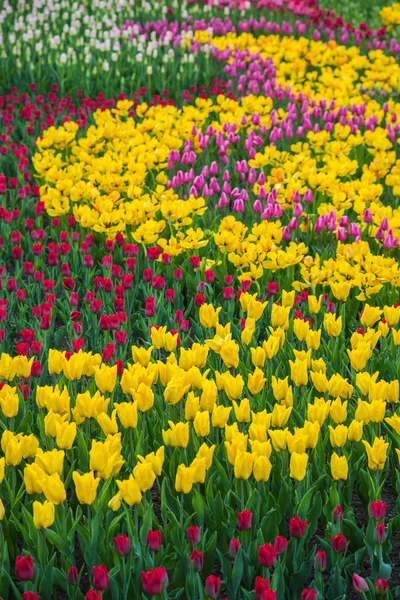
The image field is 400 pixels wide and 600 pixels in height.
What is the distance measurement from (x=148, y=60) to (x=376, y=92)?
8.27ft

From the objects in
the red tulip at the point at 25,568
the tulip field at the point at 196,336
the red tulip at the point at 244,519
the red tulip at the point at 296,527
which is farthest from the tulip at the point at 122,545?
the red tulip at the point at 296,527

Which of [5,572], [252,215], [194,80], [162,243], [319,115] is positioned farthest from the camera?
[194,80]

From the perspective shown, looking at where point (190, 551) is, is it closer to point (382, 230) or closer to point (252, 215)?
point (382, 230)

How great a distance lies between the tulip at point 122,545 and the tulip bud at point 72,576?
0.15 metres

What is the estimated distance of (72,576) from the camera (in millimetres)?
2561

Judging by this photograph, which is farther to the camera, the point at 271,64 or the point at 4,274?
the point at 271,64

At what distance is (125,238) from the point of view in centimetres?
541

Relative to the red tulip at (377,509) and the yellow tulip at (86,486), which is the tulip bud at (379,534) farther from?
the yellow tulip at (86,486)

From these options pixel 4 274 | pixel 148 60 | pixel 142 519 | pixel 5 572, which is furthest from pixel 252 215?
pixel 148 60

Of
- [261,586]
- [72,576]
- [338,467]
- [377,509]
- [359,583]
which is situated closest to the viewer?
[261,586]

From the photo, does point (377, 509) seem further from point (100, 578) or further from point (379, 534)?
point (100, 578)

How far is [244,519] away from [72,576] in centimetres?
52

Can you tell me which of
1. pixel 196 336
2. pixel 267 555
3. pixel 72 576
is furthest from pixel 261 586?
pixel 196 336

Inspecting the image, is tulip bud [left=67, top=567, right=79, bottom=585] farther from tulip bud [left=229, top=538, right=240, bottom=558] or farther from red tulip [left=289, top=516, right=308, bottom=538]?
red tulip [left=289, top=516, right=308, bottom=538]
